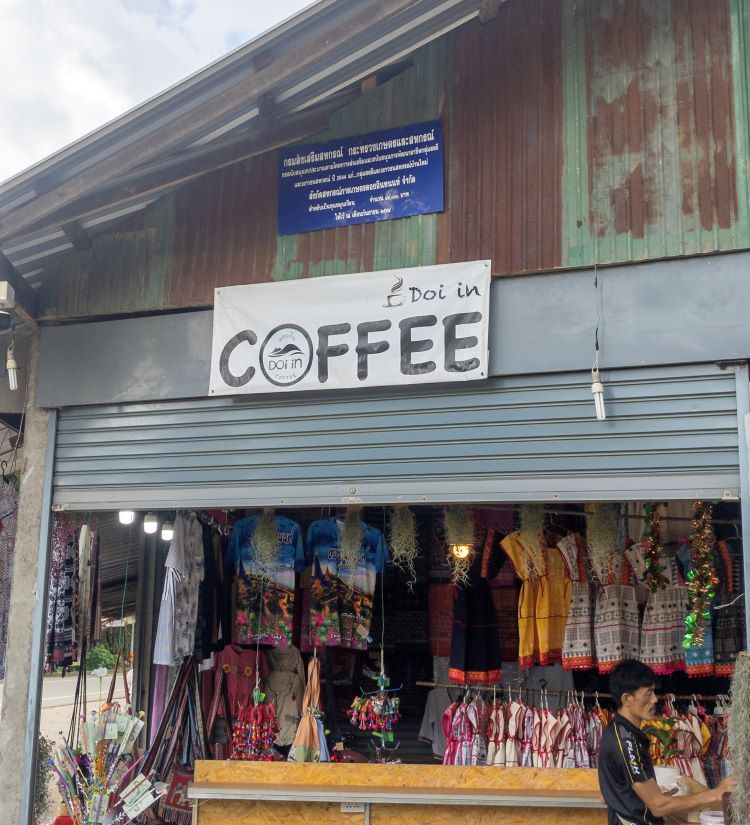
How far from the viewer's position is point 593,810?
6.04m

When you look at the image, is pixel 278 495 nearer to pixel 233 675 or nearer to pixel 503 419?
pixel 503 419

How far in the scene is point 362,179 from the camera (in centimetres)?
626

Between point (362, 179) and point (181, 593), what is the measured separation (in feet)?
12.7

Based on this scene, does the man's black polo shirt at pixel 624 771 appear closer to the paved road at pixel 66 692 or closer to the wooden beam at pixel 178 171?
the wooden beam at pixel 178 171

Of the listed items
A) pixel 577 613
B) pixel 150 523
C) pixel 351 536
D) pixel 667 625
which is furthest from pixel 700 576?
pixel 150 523

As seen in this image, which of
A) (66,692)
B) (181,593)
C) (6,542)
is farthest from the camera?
(66,692)

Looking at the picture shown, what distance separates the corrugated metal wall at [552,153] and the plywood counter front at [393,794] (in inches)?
132

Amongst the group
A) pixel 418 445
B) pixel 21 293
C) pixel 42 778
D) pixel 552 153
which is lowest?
pixel 42 778

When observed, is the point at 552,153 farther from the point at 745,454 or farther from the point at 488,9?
the point at 745,454

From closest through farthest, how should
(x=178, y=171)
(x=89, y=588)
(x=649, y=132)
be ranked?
(x=649, y=132) → (x=178, y=171) → (x=89, y=588)

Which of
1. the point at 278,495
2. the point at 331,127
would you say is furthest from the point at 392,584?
the point at 331,127

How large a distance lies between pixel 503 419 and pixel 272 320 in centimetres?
172

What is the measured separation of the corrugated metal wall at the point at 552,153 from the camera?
17.7 feet

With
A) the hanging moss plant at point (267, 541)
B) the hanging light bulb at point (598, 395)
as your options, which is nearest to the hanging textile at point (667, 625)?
the hanging light bulb at point (598, 395)
